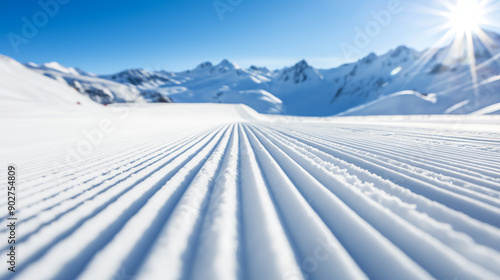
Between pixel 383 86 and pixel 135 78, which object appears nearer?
pixel 383 86

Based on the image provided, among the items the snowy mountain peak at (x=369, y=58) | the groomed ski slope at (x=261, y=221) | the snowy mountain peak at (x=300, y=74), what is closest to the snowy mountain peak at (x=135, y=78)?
the snowy mountain peak at (x=300, y=74)

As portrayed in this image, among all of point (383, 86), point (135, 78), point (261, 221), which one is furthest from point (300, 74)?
point (261, 221)

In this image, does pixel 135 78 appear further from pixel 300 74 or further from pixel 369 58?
pixel 369 58

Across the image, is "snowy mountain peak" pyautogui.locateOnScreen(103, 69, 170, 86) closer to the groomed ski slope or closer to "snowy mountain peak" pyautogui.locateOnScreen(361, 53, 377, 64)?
"snowy mountain peak" pyautogui.locateOnScreen(361, 53, 377, 64)

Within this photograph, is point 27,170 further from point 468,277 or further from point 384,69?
point 384,69

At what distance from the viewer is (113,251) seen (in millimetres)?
1147

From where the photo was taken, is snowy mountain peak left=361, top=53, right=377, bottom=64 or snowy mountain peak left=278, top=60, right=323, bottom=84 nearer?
snowy mountain peak left=361, top=53, right=377, bottom=64

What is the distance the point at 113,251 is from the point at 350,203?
1.62 metres

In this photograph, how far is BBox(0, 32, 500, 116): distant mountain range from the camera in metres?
34.1

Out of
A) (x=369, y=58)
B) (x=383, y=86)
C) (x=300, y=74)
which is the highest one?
(x=369, y=58)

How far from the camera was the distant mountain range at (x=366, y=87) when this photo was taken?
34.1 metres

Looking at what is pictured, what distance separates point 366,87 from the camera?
317ft

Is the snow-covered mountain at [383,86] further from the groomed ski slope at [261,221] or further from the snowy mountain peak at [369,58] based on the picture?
the groomed ski slope at [261,221]

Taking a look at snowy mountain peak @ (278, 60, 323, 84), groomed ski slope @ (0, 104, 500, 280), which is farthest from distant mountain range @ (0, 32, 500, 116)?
groomed ski slope @ (0, 104, 500, 280)
